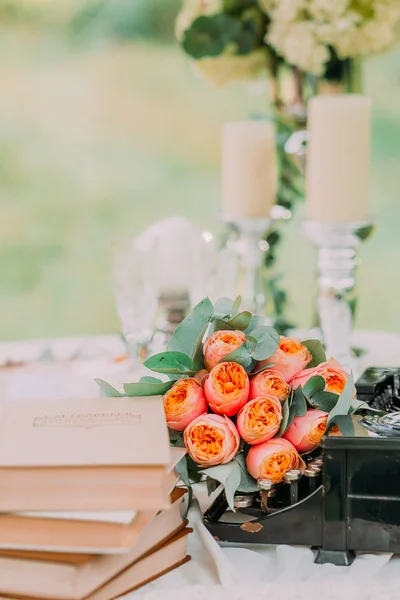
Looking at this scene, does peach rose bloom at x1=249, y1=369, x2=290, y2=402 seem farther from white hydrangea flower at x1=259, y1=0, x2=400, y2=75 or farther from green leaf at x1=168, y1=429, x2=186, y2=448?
white hydrangea flower at x1=259, y1=0, x2=400, y2=75

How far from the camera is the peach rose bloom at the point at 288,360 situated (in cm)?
81

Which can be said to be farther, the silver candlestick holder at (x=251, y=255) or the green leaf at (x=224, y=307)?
the silver candlestick holder at (x=251, y=255)

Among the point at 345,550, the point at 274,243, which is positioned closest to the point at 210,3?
the point at 274,243

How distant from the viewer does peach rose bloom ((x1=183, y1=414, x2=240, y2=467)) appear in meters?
0.74

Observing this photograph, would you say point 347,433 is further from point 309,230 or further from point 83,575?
point 309,230

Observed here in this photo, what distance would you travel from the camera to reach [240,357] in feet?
2.58

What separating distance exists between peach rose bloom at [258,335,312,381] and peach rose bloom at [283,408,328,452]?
0.15 ft

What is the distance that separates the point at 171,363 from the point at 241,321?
9cm

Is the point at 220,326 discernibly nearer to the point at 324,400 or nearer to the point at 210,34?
the point at 324,400

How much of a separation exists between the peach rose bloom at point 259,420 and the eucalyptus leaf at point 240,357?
4 cm

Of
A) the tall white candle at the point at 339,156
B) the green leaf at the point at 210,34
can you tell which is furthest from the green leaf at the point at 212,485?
the green leaf at the point at 210,34

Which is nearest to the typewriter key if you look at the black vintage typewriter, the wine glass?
the black vintage typewriter

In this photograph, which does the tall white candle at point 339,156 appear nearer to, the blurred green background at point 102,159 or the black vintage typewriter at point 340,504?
the black vintage typewriter at point 340,504

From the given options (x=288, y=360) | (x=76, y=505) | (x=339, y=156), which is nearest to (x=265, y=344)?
(x=288, y=360)
